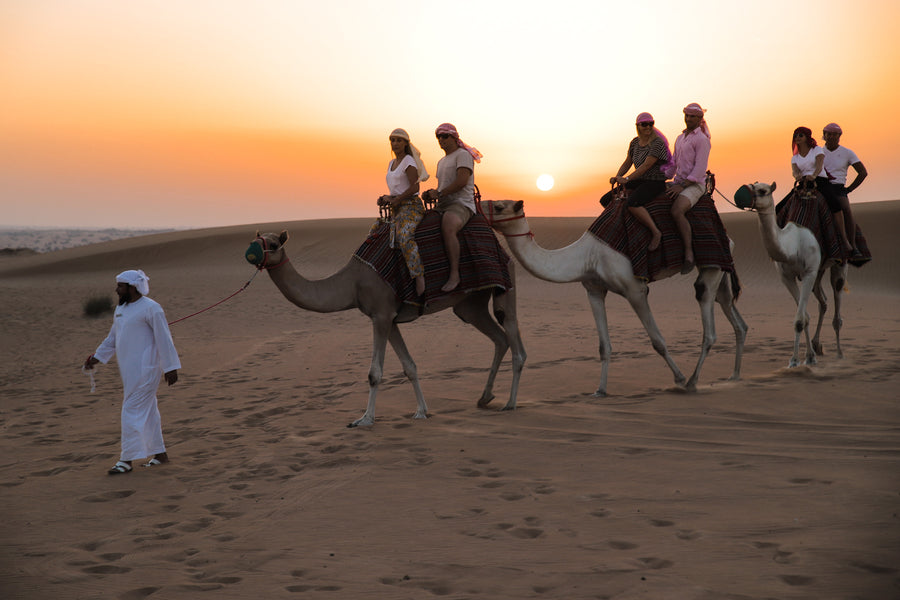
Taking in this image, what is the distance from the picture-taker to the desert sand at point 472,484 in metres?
4.44

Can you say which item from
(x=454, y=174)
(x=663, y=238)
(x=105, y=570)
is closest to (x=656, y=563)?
(x=105, y=570)

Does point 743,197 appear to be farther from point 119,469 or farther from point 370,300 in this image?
point 119,469

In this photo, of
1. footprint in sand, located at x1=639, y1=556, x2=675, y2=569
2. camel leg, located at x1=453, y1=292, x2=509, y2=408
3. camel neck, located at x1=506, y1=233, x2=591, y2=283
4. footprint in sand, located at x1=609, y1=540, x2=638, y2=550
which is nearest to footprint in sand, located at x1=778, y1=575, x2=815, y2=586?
footprint in sand, located at x1=639, y1=556, x2=675, y2=569

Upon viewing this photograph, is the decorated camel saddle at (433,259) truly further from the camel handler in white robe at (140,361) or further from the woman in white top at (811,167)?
the woman in white top at (811,167)

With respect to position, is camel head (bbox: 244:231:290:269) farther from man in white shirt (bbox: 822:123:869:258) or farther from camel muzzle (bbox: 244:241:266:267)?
man in white shirt (bbox: 822:123:869:258)

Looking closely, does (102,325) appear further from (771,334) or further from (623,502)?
(623,502)

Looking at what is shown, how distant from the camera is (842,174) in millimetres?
11297

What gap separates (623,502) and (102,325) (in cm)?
1744

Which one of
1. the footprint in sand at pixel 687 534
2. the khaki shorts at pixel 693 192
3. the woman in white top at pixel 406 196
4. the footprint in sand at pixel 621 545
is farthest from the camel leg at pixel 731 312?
the footprint in sand at pixel 621 545

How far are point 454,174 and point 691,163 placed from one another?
287 cm

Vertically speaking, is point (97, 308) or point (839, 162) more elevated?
point (839, 162)

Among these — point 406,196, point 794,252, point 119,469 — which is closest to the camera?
point 119,469

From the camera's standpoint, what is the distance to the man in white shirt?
11.0 m

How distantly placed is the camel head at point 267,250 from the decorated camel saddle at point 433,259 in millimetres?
851
